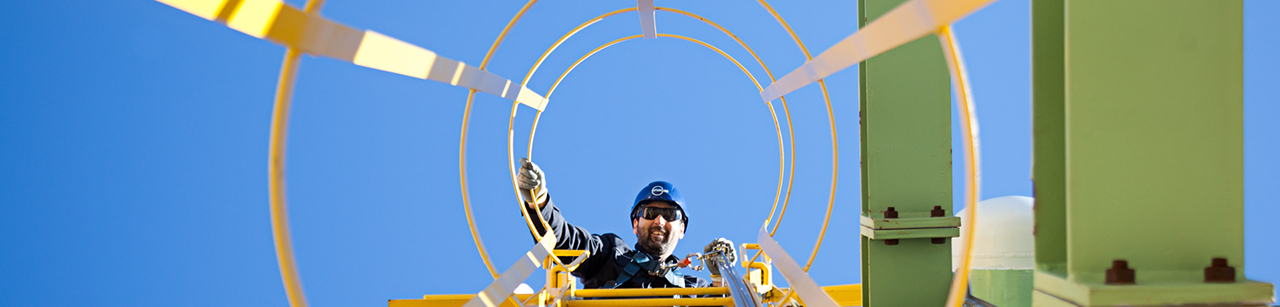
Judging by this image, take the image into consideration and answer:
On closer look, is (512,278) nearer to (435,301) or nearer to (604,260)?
(435,301)

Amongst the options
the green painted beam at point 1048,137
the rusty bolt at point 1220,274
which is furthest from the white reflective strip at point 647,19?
the rusty bolt at point 1220,274

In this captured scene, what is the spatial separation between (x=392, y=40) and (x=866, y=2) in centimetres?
173

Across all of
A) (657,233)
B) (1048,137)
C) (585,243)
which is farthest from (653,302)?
(585,243)

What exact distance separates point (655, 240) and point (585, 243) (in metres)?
0.70

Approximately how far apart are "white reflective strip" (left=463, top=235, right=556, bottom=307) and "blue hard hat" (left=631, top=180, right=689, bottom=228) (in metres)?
2.80

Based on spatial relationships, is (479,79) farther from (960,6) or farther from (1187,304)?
(1187,304)

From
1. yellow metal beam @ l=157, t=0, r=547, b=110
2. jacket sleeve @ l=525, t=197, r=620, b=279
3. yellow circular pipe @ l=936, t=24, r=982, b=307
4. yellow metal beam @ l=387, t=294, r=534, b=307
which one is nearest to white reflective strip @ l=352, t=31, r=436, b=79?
yellow metal beam @ l=157, t=0, r=547, b=110

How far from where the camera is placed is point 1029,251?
14.4 feet

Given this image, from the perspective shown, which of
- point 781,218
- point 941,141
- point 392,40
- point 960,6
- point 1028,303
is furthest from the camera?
point 781,218

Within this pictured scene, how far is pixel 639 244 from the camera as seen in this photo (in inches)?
252

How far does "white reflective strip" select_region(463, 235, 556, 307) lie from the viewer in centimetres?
252

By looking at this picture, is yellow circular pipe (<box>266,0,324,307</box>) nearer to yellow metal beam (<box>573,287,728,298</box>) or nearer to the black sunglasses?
yellow metal beam (<box>573,287,728,298</box>)

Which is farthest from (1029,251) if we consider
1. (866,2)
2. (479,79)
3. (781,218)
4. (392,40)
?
(392,40)

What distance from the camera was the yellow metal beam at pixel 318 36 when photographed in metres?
1.13
